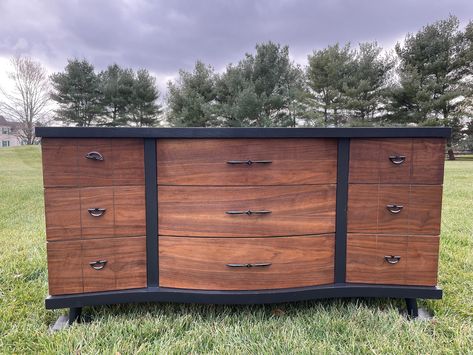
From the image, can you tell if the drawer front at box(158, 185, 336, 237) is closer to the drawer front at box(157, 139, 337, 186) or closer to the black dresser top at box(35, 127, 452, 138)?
the drawer front at box(157, 139, 337, 186)

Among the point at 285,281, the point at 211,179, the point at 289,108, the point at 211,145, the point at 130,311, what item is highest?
the point at 289,108

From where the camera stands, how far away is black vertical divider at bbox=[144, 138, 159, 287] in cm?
122

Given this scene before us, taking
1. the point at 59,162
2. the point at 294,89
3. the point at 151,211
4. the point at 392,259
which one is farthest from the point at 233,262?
the point at 294,89

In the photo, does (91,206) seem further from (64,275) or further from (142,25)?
(142,25)

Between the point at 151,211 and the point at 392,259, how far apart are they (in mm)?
1075

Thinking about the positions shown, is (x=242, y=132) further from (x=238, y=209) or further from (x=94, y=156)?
(x=94, y=156)

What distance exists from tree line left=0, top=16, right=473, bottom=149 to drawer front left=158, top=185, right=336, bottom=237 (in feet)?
38.3

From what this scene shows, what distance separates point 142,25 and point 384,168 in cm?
482

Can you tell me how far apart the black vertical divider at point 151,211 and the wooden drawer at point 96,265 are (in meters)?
0.03

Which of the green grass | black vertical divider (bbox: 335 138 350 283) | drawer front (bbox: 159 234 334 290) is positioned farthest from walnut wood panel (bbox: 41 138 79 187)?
black vertical divider (bbox: 335 138 350 283)

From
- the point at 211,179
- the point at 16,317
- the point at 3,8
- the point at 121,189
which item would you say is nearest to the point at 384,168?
the point at 211,179

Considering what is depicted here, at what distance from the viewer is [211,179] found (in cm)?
123

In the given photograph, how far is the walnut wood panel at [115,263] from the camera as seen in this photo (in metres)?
1.23

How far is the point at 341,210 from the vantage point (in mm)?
1277
